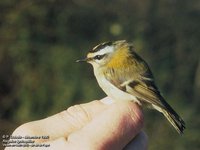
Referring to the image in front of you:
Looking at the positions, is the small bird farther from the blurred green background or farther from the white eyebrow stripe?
the blurred green background

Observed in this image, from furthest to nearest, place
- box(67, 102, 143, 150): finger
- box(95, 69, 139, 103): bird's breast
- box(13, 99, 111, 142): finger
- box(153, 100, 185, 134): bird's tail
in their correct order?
box(95, 69, 139, 103): bird's breast
box(153, 100, 185, 134): bird's tail
box(13, 99, 111, 142): finger
box(67, 102, 143, 150): finger

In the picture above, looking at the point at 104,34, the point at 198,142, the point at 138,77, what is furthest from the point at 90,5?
the point at 138,77

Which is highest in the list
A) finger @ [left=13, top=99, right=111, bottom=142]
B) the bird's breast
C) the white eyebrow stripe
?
the white eyebrow stripe

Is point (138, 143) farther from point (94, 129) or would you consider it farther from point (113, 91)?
point (113, 91)

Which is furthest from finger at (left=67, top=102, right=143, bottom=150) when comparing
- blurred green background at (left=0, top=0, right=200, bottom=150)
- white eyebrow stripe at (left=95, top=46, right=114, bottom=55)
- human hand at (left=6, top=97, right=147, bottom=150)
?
blurred green background at (left=0, top=0, right=200, bottom=150)

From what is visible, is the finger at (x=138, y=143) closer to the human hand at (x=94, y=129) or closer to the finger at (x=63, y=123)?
the human hand at (x=94, y=129)

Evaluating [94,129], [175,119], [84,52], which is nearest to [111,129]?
[94,129]
